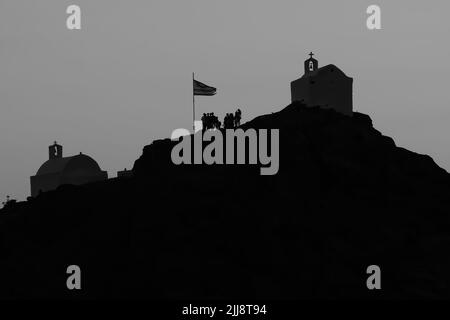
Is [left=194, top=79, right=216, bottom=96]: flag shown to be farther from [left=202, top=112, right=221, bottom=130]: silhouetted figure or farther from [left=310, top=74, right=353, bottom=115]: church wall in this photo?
[left=310, top=74, right=353, bottom=115]: church wall

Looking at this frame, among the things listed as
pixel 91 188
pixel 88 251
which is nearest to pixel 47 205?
pixel 91 188

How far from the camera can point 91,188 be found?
2827 inches

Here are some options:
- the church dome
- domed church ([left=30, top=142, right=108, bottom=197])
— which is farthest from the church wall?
the church dome

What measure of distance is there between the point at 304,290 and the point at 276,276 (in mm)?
2764

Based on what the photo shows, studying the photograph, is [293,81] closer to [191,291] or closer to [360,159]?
[360,159]

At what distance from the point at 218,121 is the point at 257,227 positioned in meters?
16.4

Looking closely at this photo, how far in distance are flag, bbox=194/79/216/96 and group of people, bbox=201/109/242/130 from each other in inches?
279

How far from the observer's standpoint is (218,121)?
73.1 m

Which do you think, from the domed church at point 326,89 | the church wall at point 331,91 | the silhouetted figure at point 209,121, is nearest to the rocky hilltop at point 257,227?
the domed church at point 326,89

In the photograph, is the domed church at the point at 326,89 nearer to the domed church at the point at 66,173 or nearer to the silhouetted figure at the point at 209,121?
the silhouetted figure at the point at 209,121

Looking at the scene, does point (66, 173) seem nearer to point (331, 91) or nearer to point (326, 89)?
point (326, 89)

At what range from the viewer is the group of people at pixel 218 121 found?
7231cm

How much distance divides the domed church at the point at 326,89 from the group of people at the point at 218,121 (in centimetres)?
702
